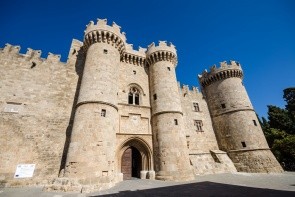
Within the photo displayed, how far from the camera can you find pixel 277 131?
20.7 m

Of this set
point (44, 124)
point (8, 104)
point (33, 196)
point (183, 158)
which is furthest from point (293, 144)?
point (8, 104)

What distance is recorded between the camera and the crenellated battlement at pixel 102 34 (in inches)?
531

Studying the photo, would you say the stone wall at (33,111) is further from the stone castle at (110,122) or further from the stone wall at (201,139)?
the stone wall at (201,139)

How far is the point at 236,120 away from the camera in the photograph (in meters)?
17.1

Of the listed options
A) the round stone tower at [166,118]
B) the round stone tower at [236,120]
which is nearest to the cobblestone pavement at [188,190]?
the round stone tower at [166,118]

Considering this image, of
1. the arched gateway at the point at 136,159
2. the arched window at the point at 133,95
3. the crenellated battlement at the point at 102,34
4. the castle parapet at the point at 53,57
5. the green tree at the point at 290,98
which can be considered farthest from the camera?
the green tree at the point at 290,98

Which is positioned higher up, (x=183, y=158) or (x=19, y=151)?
(x=19, y=151)

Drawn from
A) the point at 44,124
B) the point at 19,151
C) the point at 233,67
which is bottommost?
the point at 19,151

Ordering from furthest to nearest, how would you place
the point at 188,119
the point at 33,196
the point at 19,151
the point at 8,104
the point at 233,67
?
the point at 233,67, the point at 188,119, the point at 8,104, the point at 19,151, the point at 33,196

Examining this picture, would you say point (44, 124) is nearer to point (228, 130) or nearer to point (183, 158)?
point (183, 158)

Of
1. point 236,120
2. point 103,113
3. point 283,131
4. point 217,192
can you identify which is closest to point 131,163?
point 103,113

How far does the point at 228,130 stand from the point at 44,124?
59.5 ft

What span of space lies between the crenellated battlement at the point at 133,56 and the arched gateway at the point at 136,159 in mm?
8251

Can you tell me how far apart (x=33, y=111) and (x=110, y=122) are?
6.01 m
